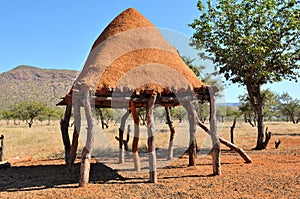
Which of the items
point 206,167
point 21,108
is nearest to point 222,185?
point 206,167

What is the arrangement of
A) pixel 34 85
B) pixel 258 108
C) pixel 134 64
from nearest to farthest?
pixel 134 64 → pixel 258 108 → pixel 34 85

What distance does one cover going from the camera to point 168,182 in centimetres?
949

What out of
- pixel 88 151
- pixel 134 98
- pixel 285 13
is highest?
pixel 285 13

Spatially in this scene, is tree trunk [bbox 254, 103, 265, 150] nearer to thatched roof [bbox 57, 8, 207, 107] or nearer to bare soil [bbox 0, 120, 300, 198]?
bare soil [bbox 0, 120, 300, 198]

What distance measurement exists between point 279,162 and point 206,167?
10.5 ft

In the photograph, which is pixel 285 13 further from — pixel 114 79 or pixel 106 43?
pixel 114 79

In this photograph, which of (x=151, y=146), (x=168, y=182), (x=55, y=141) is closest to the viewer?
(x=168, y=182)

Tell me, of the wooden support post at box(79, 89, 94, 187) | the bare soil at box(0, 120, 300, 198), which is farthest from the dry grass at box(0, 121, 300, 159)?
the wooden support post at box(79, 89, 94, 187)

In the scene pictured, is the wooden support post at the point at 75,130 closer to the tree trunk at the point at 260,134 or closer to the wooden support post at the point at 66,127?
the wooden support post at the point at 66,127

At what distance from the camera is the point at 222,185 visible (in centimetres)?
895

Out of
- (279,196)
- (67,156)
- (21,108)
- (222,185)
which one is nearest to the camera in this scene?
(279,196)

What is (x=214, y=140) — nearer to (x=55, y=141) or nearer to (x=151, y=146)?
(x=151, y=146)

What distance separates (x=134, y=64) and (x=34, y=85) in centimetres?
10940

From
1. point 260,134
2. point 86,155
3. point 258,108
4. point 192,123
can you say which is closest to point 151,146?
point 86,155
